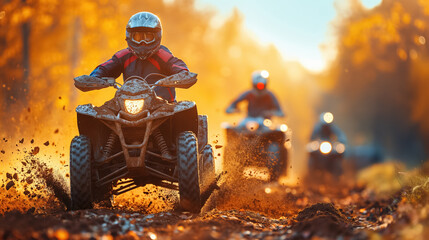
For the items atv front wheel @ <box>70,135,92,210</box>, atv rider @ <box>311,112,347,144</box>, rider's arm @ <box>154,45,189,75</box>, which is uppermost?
rider's arm @ <box>154,45,189,75</box>

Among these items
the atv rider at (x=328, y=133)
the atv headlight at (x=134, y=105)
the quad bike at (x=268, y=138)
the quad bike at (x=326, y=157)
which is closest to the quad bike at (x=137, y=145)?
the atv headlight at (x=134, y=105)

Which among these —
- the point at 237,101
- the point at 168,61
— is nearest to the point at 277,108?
the point at 237,101

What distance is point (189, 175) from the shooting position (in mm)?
7199

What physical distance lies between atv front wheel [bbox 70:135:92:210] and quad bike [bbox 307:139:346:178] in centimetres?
1109

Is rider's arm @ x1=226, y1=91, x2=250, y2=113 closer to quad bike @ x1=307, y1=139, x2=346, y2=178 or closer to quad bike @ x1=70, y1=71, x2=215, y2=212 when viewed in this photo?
quad bike @ x1=307, y1=139, x2=346, y2=178

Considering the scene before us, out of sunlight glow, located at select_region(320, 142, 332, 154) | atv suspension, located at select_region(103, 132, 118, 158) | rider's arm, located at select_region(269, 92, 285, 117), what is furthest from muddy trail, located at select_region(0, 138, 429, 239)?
sunlight glow, located at select_region(320, 142, 332, 154)

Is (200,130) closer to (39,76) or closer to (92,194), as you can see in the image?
(92,194)

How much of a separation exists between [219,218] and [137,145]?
1303mm

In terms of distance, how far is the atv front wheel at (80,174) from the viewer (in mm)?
7363

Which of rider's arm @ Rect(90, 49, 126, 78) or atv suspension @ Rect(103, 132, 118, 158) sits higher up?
rider's arm @ Rect(90, 49, 126, 78)

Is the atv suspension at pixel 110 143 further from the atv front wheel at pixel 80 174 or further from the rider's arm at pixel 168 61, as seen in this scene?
the rider's arm at pixel 168 61

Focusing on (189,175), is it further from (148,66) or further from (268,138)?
(268,138)

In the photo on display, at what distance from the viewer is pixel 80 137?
24.8ft

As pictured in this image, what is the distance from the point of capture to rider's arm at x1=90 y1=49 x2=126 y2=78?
28.0ft
